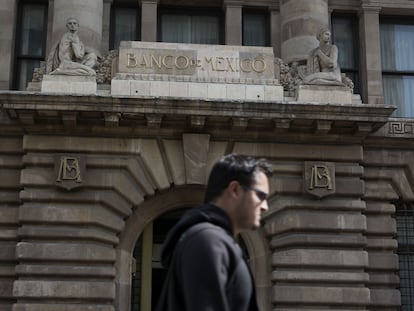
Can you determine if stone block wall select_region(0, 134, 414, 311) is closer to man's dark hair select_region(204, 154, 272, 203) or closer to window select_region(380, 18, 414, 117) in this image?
window select_region(380, 18, 414, 117)

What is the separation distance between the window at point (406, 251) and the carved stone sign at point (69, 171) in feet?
24.5

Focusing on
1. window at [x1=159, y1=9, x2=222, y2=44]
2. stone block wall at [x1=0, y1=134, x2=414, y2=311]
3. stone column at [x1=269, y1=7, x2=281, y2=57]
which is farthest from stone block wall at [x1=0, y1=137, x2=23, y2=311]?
stone column at [x1=269, y1=7, x2=281, y2=57]

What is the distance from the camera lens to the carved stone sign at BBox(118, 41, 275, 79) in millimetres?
16188

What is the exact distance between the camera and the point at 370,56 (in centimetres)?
1889

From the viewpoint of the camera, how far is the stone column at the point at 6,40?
17.7 meters

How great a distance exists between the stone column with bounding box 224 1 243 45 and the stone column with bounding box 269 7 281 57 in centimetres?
80

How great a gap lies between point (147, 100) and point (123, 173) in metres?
1.64

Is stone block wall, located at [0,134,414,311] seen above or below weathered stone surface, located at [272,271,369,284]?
above

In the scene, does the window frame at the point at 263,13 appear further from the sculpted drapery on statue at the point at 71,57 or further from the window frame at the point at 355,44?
the sculpted drapery on statue at the point at 71,57

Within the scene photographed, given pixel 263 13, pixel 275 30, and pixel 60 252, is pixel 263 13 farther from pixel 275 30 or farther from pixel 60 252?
pixel 60 252

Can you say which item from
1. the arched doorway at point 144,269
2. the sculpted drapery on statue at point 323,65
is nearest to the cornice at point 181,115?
the sculpted drapery on statue at point 323,65

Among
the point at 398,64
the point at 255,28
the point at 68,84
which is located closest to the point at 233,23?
the point at 255,28

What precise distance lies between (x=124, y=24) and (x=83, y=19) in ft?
7.40

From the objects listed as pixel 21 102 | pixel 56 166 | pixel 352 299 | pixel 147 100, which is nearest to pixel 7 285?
pixel 56 166
